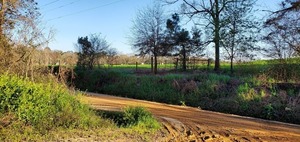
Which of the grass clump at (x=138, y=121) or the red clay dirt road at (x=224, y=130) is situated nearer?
the red clay dirt road at (x=224, y=130)

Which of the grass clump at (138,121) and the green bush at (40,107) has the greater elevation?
the green bush at (40,107)

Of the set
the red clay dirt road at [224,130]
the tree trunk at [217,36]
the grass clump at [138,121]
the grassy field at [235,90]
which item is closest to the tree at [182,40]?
the tree trunk at [217,36]

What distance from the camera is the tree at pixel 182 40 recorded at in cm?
3061

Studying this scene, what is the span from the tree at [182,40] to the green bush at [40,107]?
2230cm

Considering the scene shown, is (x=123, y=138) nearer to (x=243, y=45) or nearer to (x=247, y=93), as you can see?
(x=247, y=93)

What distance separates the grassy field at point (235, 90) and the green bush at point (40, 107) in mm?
7852

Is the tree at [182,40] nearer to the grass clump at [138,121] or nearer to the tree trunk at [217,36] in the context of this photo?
the tree trunk at [217,36]

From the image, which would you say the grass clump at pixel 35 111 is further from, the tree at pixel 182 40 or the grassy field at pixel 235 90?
the tree at pixel 182 40

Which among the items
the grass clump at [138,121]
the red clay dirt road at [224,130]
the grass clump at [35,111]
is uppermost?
the grass clump at [35,111]

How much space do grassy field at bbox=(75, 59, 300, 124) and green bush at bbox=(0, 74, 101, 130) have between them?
25.8ft

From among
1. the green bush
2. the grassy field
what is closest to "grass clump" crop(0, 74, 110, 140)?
the green bush

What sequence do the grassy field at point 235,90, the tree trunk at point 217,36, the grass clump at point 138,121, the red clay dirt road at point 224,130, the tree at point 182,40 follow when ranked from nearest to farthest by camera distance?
the red clay dirt road at point 224,130 → the grass clump at point 138,121 → the grassy field at point 235,90 → the tree trunk at point 217,36 → the tree at point 182,40

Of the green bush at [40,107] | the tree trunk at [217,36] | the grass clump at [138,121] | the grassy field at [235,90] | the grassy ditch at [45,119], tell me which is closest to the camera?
the grassy ditch at [45,119]

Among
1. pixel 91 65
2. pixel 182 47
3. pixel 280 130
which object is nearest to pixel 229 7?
pixel 182 47
